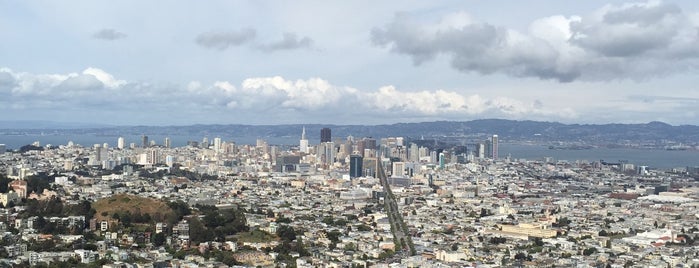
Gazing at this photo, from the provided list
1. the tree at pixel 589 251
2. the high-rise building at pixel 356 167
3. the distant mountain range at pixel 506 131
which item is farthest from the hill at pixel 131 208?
the distant mountain range at pixel 506 131

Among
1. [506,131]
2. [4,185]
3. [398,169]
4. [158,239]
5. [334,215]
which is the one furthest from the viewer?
[506,131]

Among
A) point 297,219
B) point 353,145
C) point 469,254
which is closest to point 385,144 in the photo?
point 353,145

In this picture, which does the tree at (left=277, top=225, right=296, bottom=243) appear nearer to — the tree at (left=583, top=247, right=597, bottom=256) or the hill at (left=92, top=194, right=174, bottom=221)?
the hill at (left=92, top=194, right=174, bottom=221)

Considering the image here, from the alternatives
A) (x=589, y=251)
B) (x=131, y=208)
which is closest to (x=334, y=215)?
(x=131, y=208)

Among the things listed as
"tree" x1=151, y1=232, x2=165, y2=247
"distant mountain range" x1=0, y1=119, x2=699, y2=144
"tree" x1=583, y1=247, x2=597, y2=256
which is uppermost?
"distant mountain range" x1=0, y1=119, x2=699, y2=144

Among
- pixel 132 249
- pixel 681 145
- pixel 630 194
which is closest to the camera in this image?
pixel 132 249

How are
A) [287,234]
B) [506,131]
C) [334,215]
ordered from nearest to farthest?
[287,234], [334,215], [506,131]

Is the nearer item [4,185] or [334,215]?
[4,185]

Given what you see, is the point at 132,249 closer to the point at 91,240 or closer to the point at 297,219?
the point at 91,240

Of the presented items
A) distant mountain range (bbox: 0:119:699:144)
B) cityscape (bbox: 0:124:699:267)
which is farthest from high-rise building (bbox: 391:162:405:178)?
distant mountain range (bbox: 0:119:699:144)

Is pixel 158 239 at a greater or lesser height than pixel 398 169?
lesser

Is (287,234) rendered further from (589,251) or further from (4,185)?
(4,185)
